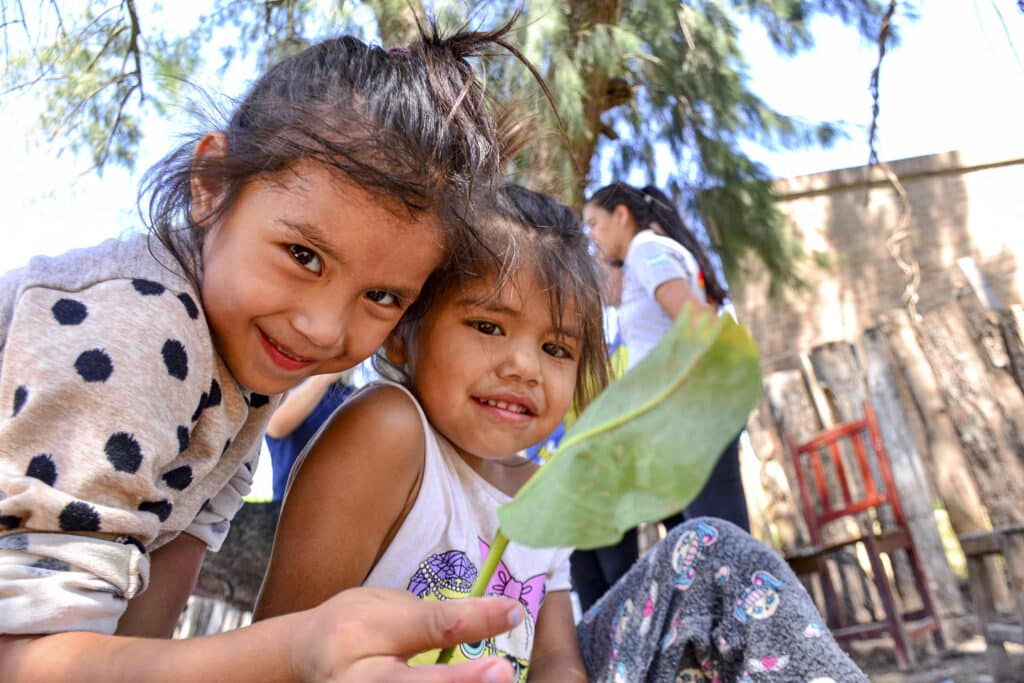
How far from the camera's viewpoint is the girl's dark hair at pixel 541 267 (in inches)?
41.6

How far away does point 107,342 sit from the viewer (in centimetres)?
67

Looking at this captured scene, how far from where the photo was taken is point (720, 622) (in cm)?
99

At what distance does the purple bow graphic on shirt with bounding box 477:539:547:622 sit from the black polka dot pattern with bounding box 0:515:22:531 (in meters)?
0.54

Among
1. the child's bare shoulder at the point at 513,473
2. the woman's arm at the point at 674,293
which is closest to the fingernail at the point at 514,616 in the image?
the child's bare shoulder at the point at 513,473

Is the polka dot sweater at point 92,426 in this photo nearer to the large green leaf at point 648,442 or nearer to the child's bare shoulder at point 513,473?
the large green leaf at point 648,442

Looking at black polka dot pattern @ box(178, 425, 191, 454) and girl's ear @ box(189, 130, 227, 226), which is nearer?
black polka dot pattern @ box(178, 425, 191, 454)

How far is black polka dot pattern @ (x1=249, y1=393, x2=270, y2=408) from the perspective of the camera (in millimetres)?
897

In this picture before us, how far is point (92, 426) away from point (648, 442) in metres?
0.45

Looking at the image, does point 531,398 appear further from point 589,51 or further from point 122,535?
point 589,51

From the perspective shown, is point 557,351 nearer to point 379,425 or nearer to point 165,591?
point 379,425

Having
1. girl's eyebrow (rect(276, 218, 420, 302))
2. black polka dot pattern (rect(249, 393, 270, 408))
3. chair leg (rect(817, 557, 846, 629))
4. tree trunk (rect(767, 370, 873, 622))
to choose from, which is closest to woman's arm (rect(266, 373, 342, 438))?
black polka dot pattern (rect(249, 393, 270, 408))

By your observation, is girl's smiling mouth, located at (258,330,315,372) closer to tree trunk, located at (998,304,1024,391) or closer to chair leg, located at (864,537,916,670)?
tree trunk, located at (998,304,1024,391)

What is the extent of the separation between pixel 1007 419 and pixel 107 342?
316 centimetres

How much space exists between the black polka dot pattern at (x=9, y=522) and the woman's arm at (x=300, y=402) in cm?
131
